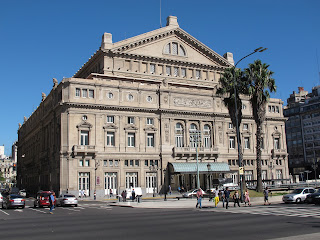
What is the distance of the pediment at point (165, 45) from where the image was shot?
6662 cm

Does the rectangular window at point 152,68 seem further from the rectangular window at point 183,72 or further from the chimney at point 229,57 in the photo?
the chimney at point 229,57

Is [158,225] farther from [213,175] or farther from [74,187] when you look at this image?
[213,175]

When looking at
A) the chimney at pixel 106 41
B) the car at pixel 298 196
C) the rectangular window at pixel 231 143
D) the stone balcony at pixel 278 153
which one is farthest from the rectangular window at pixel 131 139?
the car at pixel 298 196

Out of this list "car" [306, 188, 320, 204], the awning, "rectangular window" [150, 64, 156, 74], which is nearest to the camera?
"car" [306, 188, 320, 204]

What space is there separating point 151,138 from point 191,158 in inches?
312

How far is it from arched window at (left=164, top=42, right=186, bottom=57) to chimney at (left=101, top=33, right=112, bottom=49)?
36.5 ft

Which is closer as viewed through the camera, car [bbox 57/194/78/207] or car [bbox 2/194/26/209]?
car [bbox 2/194/26/209]

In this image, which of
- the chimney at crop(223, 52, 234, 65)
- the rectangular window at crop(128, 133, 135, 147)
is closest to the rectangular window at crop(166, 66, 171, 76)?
the chimney at crop(223, 52, 234, 65)

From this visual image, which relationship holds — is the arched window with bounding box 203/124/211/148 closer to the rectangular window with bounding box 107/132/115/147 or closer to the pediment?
the pediment

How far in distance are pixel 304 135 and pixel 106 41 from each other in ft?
214

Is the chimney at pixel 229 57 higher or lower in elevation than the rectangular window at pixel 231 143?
higher

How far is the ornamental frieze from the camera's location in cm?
6544

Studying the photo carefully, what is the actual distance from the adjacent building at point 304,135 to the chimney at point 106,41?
204 feet

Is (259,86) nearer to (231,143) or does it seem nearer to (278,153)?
(231,143)
